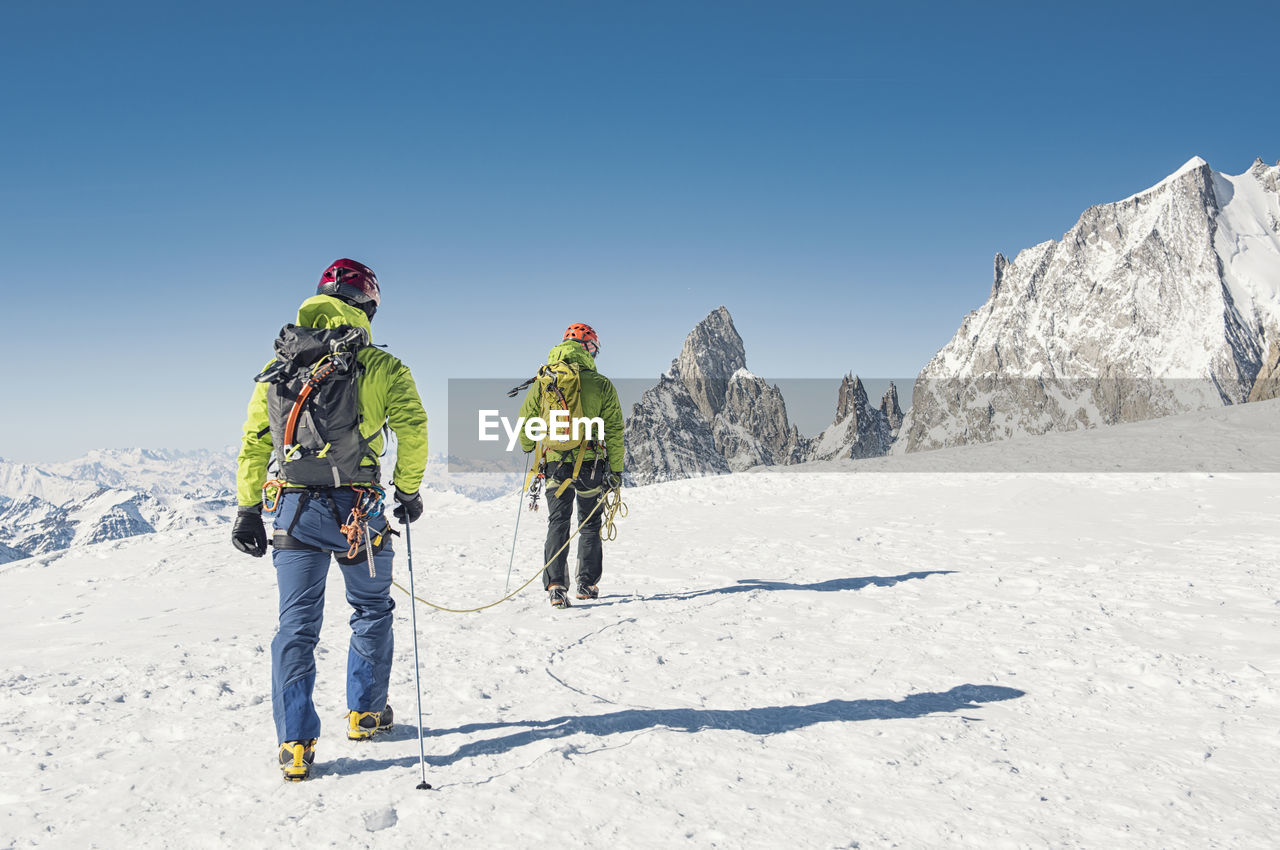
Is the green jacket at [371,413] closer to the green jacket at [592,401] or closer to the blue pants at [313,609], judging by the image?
the blue pants at [313,609]

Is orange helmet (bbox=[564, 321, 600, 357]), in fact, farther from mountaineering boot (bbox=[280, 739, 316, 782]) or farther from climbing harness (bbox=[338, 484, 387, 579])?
mountaineering boot (bbox=[280, 739, 316, 782])

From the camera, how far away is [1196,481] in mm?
14359

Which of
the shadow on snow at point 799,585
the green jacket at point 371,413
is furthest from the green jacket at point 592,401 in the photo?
the green jacket at point 371,413

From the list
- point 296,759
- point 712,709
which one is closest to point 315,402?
point 296,759

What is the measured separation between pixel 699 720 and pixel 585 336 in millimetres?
5231

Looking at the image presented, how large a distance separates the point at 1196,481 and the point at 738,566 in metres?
11.2

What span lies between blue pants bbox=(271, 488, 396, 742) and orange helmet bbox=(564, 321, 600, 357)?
467 centimetres

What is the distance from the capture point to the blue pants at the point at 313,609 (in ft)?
12.5

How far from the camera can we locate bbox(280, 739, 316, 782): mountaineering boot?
3647 mm

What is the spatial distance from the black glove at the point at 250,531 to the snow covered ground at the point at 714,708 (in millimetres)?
1227

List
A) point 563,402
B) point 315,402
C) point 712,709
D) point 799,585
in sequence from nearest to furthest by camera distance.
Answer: point 315,402
point 712,709
point 563,402
point 799,585

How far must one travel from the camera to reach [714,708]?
189 inches

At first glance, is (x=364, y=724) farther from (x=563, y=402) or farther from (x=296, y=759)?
(x=563, y=402)

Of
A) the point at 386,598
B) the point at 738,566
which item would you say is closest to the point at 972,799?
the point at 386,598
